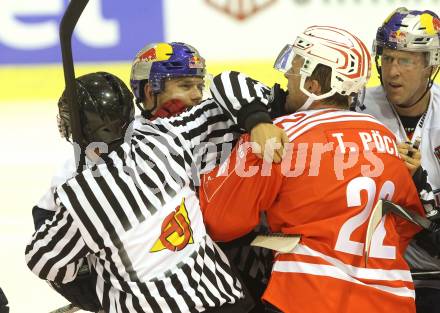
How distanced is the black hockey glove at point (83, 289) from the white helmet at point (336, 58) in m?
0.74

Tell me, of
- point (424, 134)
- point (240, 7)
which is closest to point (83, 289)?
point (424, 134)

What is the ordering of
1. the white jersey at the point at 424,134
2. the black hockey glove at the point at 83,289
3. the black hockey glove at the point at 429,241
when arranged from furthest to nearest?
1. the white jersey at the point at 424,134
2. the black hockey glove at the point at 429,241
3. the black hockey glove at the point at 83,289

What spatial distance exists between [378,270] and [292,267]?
0.74 feet

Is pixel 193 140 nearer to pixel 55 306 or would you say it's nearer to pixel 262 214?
pixel 262 214

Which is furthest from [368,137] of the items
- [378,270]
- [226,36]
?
[226,36]

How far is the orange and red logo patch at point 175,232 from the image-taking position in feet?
5.77

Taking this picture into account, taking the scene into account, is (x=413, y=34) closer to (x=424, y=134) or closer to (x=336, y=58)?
(x=424, y=134)

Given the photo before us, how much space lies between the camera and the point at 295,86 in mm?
1975

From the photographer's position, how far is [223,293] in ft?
6.06

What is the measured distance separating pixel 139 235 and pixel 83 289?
0.30 meters

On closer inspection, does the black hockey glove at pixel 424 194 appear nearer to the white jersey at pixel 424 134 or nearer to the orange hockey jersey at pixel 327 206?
the orange hockey jersey at pixel 327 206

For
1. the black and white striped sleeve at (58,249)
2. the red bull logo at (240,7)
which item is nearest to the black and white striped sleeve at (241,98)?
the black and white striped sleeve at (58,249)

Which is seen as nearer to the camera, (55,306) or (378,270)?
(378,270)

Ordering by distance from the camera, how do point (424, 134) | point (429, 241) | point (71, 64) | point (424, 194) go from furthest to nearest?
point (424, 134), point (429, 241), point (424, 194), point (71, 64)
